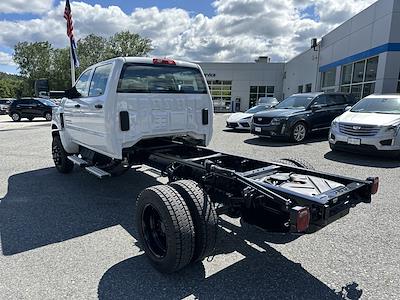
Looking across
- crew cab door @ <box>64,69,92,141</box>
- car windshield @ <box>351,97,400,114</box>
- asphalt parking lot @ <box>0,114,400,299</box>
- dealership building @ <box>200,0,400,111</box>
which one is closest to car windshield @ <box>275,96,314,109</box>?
car windshield @ <box>351,97,400,114</box>

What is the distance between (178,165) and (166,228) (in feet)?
4.59

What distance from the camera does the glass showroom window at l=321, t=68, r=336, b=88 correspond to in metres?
21.0

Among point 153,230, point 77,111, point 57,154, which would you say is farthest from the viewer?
point 57,154

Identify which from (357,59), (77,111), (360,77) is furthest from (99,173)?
(357,59)

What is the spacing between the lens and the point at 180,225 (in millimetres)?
2785


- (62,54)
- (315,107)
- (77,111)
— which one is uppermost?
(62,54)

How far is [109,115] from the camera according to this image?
4309 mm

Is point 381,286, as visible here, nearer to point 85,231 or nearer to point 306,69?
point 85,231

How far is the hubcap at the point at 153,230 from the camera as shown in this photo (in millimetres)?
3156

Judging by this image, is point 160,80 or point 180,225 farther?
point 160,80

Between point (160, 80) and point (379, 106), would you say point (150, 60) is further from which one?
point (379, 106)

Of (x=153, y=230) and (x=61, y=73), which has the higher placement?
(x=61, y=73)

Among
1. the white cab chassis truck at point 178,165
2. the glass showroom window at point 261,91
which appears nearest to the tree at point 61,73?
the glass showroom window at point 261,91

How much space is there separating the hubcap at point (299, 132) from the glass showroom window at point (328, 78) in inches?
470
